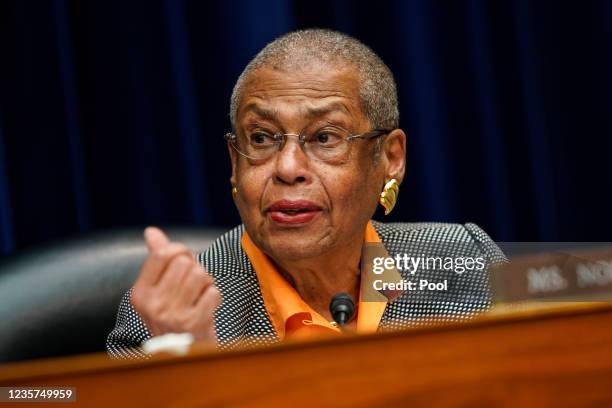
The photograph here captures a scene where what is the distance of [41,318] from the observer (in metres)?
1.47

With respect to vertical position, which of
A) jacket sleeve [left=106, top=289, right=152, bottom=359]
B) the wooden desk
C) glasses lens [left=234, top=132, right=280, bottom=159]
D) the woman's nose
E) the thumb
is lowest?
jacket sleeve [left=106, top=289, right=152, bottom=359]

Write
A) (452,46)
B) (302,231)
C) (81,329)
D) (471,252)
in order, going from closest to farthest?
(302,231), (471,252), (81,329), (452,46)

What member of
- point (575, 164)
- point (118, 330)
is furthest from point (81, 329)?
point (575, 164)

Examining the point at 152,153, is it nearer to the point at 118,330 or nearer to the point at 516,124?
the point at 118,330

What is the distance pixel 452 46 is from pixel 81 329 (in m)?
1.19

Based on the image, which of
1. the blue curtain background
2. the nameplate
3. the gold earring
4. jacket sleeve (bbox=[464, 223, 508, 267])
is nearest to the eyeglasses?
the gold earring

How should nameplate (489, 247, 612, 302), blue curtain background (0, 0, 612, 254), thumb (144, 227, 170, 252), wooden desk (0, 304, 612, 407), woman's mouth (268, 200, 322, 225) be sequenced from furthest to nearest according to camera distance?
1. blue curtain background (0, 0, 612, 254)
2. woman's mouth (268, 200, 322, 225)
3. thumb (144, 227, 170, 252)
4. nameplate (489, 247, 612, 302)
5. wooden desk (0, 304, 612, 407)

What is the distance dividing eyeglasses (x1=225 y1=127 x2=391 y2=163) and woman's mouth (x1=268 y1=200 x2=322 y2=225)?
0.08m

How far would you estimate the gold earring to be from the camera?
1.43 metres

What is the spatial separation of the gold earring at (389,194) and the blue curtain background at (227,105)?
2.25 feet

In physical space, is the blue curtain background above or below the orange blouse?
above

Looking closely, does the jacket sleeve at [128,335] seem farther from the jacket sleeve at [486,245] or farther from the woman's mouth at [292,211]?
the jacket sleeve at [486,245]

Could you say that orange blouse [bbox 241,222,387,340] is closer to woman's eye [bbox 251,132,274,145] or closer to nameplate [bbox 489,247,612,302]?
woman's eye [bbox 251,132,274,145]

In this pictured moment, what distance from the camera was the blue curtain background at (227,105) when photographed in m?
1.95
